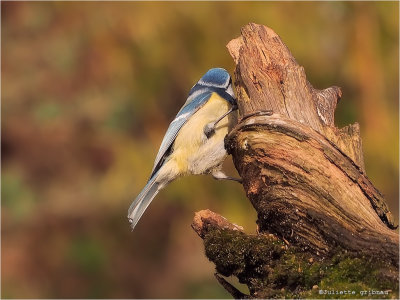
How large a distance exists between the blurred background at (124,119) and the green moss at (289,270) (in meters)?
3.27

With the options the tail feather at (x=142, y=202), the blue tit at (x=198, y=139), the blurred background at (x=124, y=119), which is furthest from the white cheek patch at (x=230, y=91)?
the blurred background at (x=124, y=119)

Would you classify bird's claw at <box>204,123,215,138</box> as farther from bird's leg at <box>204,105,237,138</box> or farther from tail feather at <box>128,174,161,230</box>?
tail feather at <box>128,174,161,230</box>

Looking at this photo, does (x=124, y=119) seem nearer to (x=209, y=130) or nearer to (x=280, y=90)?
(x=209, y=130)

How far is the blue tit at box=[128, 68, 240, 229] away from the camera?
11.6ft

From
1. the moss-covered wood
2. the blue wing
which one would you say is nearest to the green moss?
the moss-covered wood

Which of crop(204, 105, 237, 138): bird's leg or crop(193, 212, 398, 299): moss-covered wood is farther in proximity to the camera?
crop(204, 105, 237, 138): bird's leg

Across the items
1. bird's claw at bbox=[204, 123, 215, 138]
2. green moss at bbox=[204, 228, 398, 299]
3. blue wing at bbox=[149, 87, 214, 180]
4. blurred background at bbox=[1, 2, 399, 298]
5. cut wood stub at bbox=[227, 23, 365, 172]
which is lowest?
green moss at bbox=[204, 228, 398, 299]

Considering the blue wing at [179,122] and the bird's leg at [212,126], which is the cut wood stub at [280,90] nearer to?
the bird's leg at [212,126]

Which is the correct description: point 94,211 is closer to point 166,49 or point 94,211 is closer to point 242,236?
point 166,49

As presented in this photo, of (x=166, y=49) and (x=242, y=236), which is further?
(x=166, y=49)

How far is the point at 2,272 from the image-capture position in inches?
286

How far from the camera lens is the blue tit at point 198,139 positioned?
3531 millimetres

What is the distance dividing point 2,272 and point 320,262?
5503mm

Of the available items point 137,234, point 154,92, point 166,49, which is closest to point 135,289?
point 137,234
